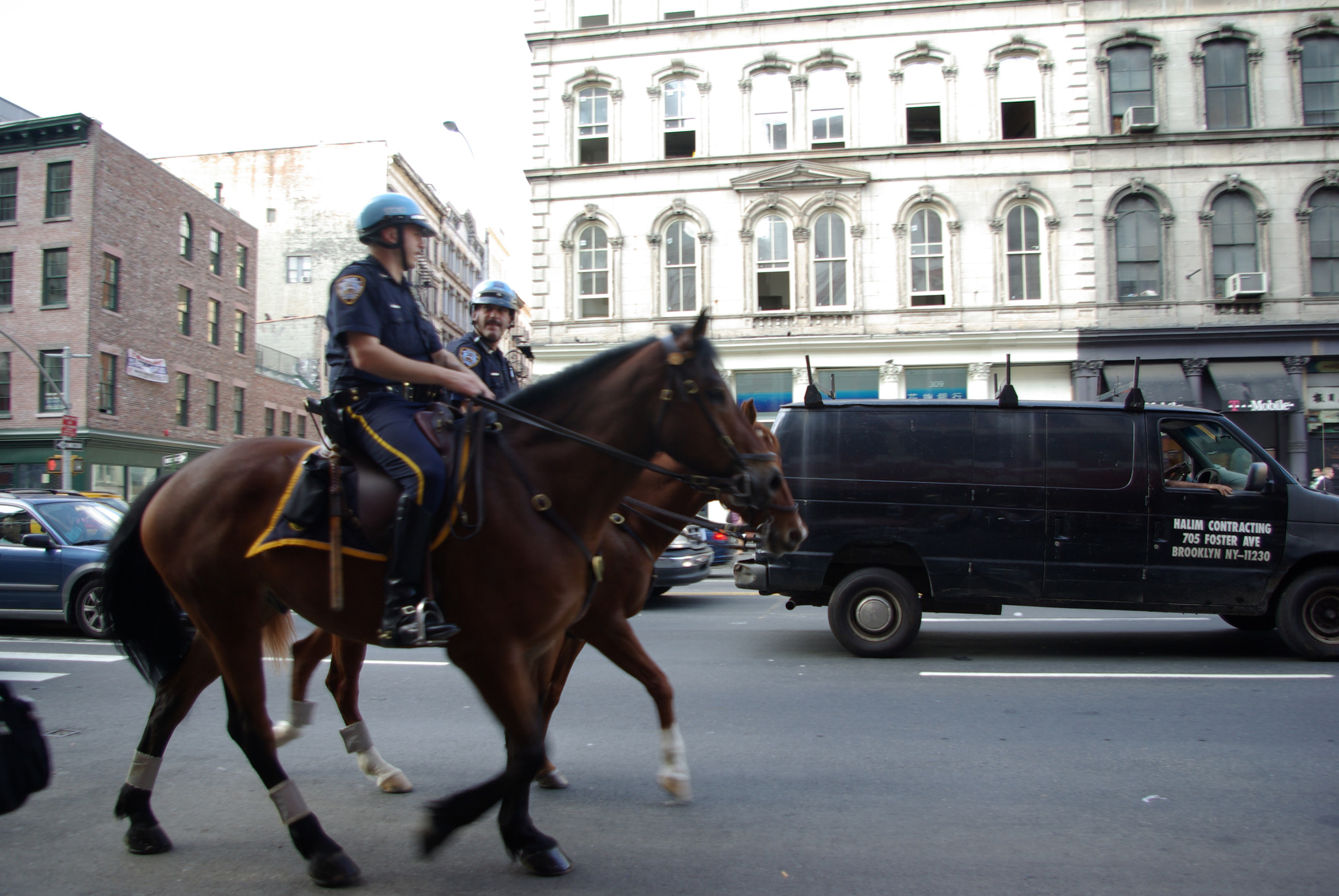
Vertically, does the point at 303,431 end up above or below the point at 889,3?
below

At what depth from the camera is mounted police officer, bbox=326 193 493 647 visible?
331cm

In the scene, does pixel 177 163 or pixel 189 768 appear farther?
pixel 177 163

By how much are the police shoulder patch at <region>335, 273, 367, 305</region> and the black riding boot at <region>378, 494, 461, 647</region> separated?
2.84 ft

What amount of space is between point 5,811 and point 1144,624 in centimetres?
1099

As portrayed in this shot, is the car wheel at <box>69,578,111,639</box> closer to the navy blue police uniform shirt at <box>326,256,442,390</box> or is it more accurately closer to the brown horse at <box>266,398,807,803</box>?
the brown horse at <box>266,398,807,803</box>

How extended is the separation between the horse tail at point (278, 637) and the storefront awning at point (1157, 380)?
2380 cm

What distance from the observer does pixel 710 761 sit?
16.8 ft

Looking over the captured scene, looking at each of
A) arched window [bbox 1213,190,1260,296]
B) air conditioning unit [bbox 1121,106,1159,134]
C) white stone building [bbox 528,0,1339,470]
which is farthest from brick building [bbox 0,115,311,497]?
arched window [bbox 1213,190,1260,296]

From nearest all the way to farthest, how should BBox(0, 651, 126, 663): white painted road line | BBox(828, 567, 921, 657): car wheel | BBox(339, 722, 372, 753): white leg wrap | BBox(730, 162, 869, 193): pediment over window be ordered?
BBox(339, 722, 372, 753): white leg wrap
BBox(828, 567, 921, 657): car wheel
BBox(0, 651, 126, 663): white painted road line
BBox(730, 162, 869, 193): pediment over window

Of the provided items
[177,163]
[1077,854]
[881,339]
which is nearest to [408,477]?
[1077,854]

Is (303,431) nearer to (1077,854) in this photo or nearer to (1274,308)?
(1274,308)

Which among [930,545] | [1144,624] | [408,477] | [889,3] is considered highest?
[889,3]

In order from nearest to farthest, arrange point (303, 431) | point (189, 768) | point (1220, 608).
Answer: point (189, 768) → point (1220, 608) → point (303, 431)

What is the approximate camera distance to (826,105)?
Answer: 2636 centimetres
